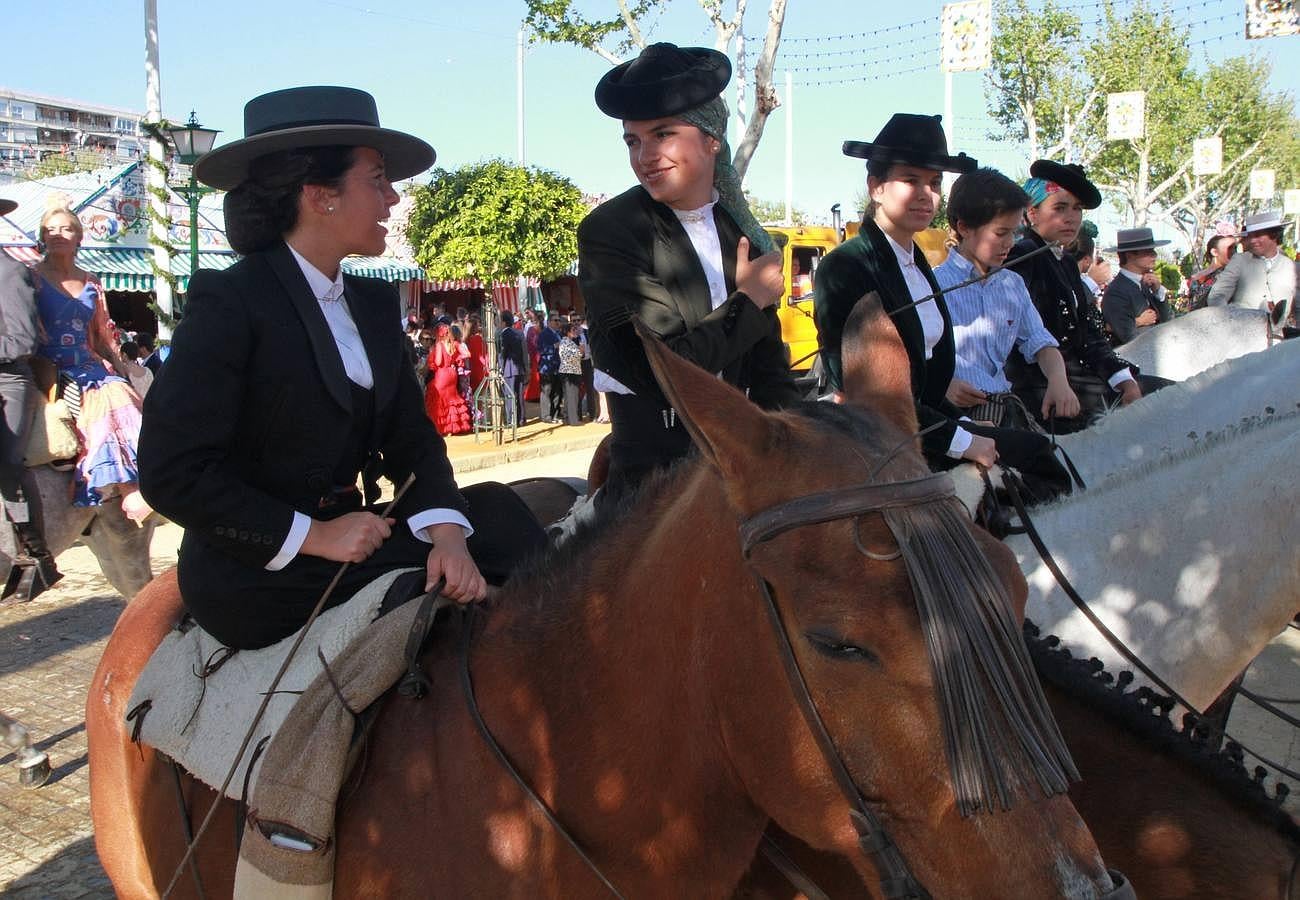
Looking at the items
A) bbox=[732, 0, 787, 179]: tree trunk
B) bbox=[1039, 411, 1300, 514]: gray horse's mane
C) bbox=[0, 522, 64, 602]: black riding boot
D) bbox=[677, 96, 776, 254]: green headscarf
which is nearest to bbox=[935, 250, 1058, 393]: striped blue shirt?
bbox=[1039, 411, 1300, 514]: gray horse's mane

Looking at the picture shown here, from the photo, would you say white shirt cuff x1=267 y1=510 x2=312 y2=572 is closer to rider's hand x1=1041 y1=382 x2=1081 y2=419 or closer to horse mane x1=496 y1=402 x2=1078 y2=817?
horse mane x1=496 y1=402 x2=1078 y2=817

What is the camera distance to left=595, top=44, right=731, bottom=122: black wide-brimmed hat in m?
2.84

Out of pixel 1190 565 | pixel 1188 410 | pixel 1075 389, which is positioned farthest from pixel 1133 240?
pixel 1190 565

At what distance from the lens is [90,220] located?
18031 millimetres

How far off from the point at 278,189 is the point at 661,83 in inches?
42.1

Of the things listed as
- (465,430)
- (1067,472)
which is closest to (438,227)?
(465,430)

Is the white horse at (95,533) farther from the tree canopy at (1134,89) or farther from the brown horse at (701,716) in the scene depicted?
the tree canopy at (1134,89)

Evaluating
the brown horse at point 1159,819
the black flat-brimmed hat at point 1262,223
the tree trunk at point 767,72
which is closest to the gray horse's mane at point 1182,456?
the brown horse at point 1159,819

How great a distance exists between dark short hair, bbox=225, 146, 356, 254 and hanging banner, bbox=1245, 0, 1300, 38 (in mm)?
9756

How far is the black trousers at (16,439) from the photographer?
5848 millimetres

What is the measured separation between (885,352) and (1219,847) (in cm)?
128

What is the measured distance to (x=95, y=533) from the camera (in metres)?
6.44

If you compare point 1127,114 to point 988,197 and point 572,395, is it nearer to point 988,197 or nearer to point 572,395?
point 572,395

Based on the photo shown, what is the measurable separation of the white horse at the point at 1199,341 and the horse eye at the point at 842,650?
664 cm
